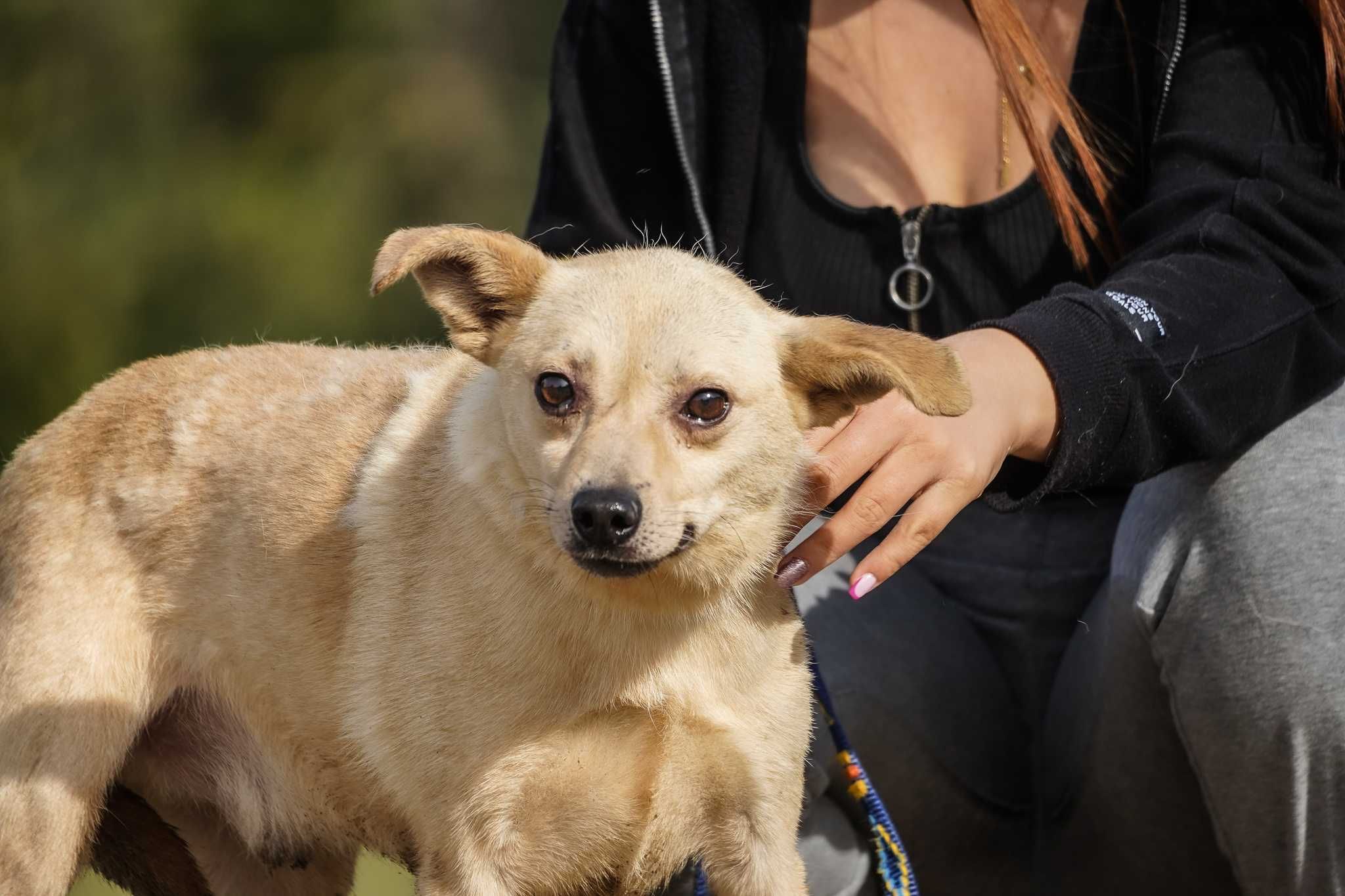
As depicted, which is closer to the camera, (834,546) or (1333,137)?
(834,546)

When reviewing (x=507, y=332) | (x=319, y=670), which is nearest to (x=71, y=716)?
(x=319, y=670)

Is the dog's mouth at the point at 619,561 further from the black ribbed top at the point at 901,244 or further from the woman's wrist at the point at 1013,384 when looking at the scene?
the black ribbed top at the point at 901,244

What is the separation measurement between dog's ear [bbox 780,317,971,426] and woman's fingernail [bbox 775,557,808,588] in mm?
216

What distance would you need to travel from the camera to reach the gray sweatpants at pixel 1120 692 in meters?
2.21

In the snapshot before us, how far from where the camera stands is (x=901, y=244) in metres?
2.78

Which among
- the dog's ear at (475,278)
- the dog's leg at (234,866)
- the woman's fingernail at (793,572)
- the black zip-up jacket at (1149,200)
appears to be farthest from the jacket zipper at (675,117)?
the dog's leg at (234,866)

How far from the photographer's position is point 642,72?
2967 millimetres

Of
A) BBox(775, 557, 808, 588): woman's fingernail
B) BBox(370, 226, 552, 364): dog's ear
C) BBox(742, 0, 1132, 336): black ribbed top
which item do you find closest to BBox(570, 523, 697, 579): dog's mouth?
BBox(775, 557, 808, 588): woman's fingernail

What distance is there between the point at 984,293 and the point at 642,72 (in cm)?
88

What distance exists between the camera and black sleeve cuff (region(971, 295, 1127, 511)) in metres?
2.09

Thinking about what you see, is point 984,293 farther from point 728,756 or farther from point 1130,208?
point 728,756

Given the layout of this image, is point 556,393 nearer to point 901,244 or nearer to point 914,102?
point 901,244

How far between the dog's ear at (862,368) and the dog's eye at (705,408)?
0.12 metres

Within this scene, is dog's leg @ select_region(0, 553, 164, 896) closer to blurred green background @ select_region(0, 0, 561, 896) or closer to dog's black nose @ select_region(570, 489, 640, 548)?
dog's black nose @ select_region(570, 489, 640, 548)
